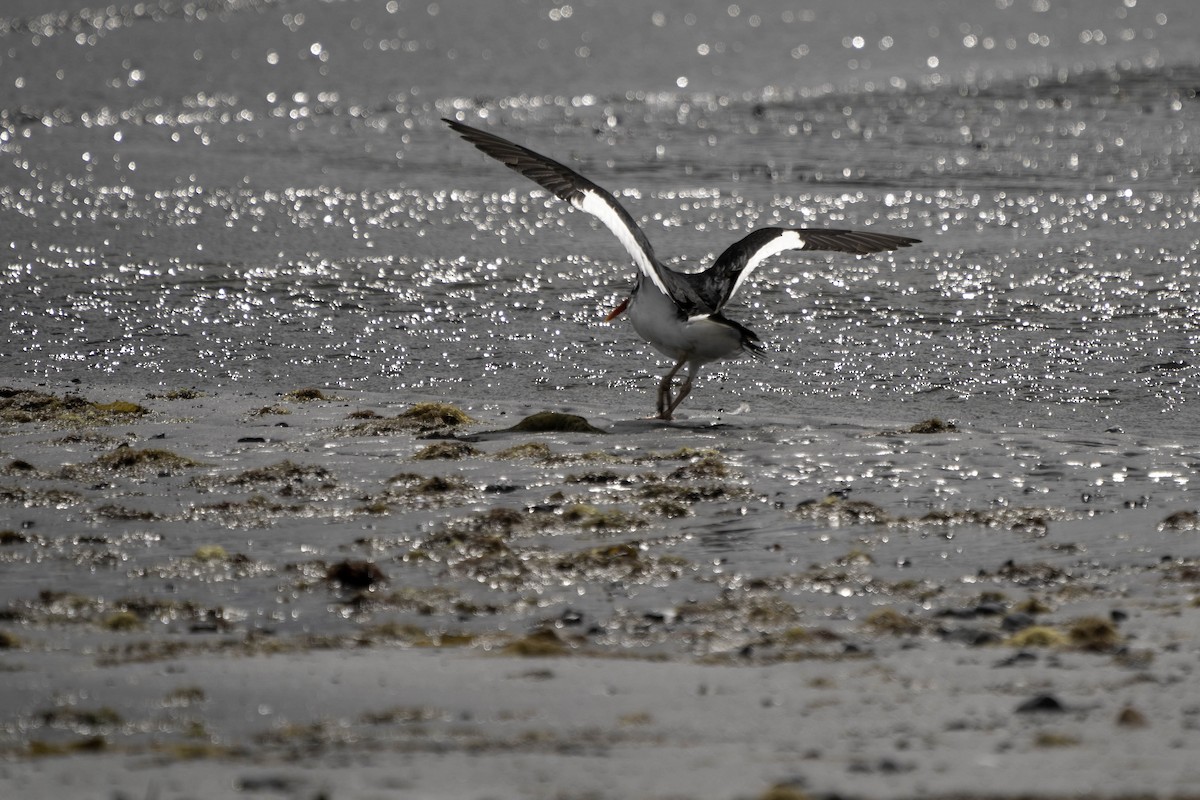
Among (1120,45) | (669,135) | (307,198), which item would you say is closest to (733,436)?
(307,198)

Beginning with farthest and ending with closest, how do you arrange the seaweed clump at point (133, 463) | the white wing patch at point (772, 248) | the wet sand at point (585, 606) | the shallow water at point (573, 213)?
the shallow water at point (573, 213) → the white wing patch at point (772, 248) → the seaweed clump at point (133, 463) → the wet sand at point (585, 606)

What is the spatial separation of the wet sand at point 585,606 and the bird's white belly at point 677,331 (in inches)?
14.4

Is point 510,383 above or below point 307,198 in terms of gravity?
below

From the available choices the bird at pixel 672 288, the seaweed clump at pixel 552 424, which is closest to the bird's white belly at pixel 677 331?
the bird at pixel 672 288

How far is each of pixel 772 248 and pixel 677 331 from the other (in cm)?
102

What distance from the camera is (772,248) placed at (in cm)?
835

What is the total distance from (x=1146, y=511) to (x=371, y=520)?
268 cm

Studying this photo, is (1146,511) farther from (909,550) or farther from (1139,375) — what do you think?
(1139,375)

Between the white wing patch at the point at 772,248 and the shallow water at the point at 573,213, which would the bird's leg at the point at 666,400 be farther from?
the white wing patch at the point at 772,248

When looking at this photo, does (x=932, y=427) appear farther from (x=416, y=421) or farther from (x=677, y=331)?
(x=416, y=421)

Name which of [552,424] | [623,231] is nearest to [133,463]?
[552,424]

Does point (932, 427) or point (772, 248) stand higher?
point (772, 248)

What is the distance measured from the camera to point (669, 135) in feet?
50.6

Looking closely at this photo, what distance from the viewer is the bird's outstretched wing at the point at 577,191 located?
7.73 meters
